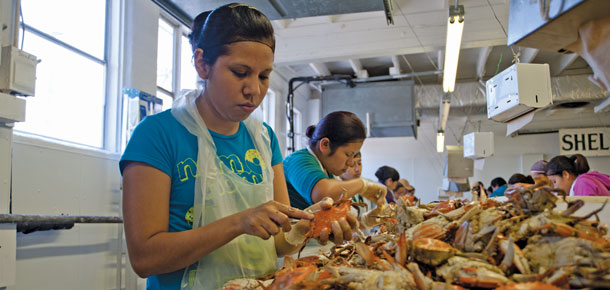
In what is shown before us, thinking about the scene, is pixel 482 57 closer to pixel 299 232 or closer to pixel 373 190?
pixel 373 190

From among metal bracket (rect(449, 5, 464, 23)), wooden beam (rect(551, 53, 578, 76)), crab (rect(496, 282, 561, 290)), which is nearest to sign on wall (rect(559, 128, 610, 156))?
wooden beam (rect(551, 53, 578, 76))

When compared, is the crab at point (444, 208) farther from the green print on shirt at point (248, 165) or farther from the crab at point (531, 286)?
the green print on shirt at point (248, 165)

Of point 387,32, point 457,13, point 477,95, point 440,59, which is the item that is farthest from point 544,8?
point 477,95

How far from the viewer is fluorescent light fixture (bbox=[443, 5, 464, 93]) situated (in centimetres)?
328

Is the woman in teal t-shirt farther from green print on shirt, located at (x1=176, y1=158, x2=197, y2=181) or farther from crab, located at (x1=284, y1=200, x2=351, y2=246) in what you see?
green print on shirt, located at (x1=176, y1=158, x2=197, y2=181)

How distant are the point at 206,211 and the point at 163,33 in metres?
4.20

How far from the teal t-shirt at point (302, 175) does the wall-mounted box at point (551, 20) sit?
49.5 inches

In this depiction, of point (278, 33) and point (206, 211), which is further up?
point (278, 33)

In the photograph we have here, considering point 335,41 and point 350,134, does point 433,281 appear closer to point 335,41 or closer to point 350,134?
point 350,134

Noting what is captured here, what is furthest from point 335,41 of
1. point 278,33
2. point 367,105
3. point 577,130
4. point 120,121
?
point 577,130

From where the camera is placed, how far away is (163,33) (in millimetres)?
4910

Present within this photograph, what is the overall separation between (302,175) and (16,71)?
1608mm

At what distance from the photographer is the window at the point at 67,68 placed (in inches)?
120

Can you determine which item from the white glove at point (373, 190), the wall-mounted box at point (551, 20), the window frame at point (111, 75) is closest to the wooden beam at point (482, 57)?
the window frame at point (111, 75)
